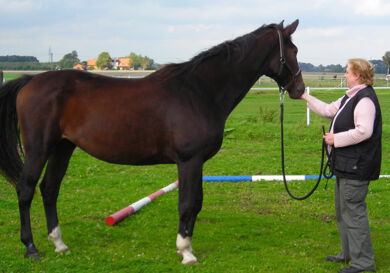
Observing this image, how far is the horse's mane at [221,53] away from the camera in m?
5.01

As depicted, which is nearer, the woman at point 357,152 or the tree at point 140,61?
the woman at point 357,152

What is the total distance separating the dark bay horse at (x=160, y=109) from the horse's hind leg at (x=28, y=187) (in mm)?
10

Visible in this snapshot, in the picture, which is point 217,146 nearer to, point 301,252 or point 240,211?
point 301,252

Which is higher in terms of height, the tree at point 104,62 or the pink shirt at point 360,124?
the tree at point 104,62

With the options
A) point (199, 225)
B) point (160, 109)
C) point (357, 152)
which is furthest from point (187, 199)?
point (357, 152)

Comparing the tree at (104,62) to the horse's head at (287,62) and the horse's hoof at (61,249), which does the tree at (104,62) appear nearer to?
the horse's hoof at (61,249)

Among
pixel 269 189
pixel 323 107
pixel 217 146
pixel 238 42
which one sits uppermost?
pixel 238 42

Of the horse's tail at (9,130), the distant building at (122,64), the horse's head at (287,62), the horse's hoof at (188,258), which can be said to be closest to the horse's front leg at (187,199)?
the horse's hoof at (188,258)

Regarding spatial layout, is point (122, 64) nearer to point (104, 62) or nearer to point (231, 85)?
point (104, 62)

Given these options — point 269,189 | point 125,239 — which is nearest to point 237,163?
point 269,189

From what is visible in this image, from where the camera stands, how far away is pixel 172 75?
5.09 m

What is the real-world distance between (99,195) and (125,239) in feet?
8.09

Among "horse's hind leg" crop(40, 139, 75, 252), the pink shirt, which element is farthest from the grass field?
the pink shirt

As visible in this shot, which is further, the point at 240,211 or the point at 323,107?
the point at 240,211
